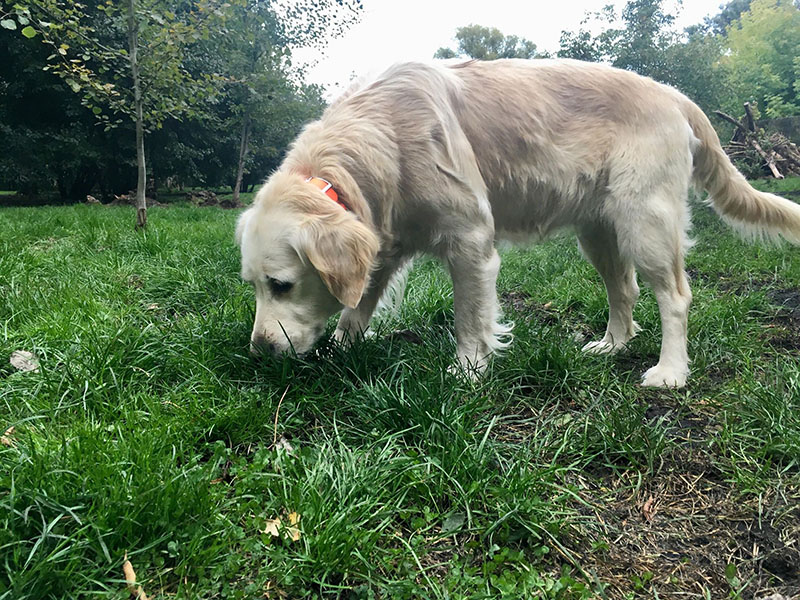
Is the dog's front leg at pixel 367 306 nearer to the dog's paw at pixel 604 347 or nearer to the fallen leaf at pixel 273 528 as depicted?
the dog's paw at pixel 604 347

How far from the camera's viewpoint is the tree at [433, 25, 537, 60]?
44.7 meters

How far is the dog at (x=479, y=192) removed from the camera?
94.6 inches

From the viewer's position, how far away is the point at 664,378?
2.67m

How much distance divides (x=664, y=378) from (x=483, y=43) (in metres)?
49.6

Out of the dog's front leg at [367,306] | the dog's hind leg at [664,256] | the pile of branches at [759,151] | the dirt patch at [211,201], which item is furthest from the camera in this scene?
the dirt patch at [211,201]

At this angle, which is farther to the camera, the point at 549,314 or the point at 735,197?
the point at 549,314

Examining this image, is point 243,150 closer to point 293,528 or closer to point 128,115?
point 128,115

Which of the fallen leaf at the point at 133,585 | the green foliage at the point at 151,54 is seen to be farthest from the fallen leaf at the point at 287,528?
the green foliage at the point at 151,54

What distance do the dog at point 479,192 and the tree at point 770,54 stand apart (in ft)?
83.2

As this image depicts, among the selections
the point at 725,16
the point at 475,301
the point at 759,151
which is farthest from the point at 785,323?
the point at 725,16

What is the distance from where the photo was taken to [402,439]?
6.43ft

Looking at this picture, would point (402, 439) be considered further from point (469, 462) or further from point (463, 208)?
point (463, 208)

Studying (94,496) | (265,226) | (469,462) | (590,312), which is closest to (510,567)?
(469,462)

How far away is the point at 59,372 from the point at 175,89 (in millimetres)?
6654
